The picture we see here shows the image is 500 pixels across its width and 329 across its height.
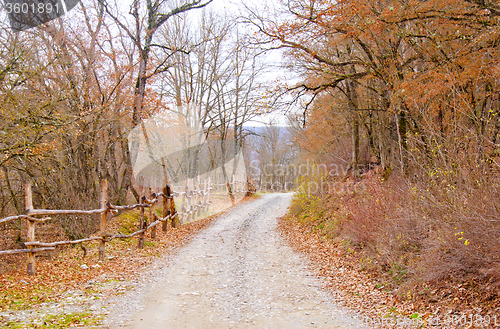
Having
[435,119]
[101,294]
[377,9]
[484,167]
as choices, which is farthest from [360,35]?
[101,294]

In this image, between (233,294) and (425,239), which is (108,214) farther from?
(425,239)

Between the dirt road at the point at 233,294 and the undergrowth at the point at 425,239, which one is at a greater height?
the undergrowth at the point at 425,239

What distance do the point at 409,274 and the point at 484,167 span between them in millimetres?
1904

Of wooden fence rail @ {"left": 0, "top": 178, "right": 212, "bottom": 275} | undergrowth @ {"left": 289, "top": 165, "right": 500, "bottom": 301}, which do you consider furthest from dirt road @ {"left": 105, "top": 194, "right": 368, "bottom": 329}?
wooden fence rail @ {"left": 0, "top": 178, "right": 212, "bottom": 275}

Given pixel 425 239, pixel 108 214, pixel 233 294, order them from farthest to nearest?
1. pixel 108 214
2. pixel 233 294
3. pixel 425 239

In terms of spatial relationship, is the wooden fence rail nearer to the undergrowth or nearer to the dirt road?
the dirt road

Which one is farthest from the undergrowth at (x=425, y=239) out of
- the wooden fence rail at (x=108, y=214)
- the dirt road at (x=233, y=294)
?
the wooden fence rail at (x=108, y=214)

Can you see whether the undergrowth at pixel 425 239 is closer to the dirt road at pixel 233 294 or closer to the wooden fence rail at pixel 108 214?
the dirt road at pixel 233 294

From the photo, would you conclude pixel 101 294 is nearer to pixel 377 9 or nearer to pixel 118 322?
pixel 118 322

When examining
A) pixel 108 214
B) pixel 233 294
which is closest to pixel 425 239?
pixel 233 294

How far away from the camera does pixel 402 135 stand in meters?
9.80

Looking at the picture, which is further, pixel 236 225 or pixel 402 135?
pixel 236 225

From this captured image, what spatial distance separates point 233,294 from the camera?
5879 mm

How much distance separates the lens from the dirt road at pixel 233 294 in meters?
4.68
